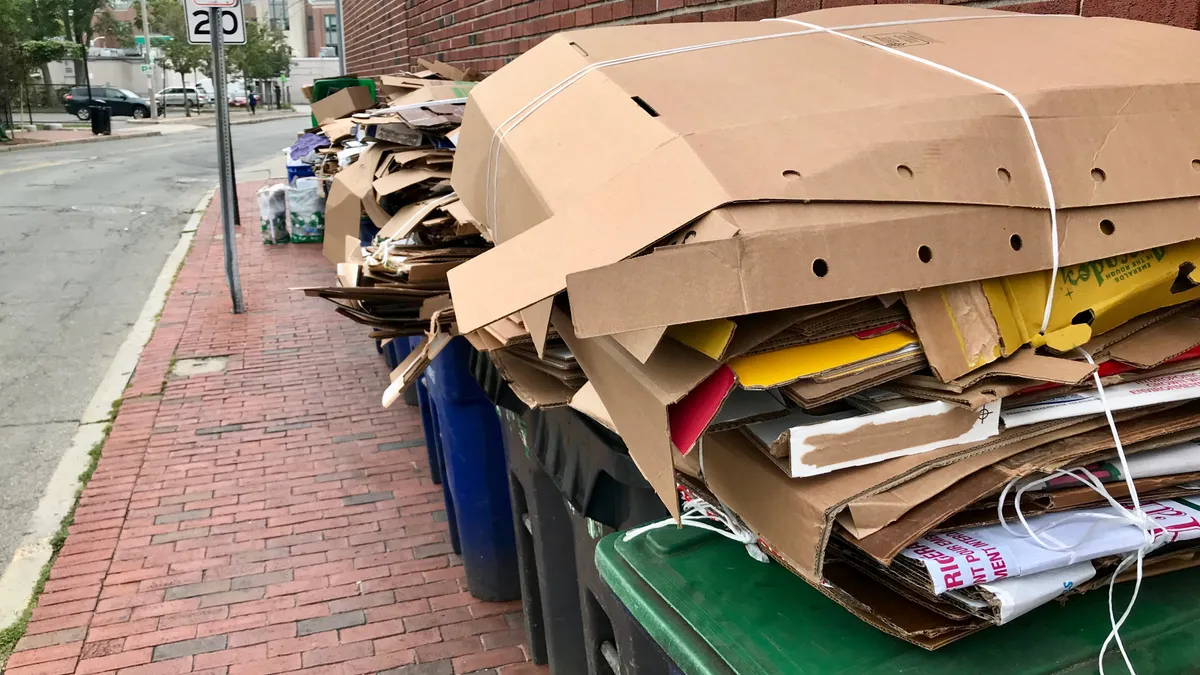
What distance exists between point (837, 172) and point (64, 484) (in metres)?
4.92

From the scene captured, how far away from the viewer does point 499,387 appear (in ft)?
8.68

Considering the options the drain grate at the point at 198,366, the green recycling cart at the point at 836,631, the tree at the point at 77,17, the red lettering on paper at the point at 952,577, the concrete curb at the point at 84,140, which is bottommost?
the drain grate at the point at 198,366

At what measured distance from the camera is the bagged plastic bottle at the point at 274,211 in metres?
11.1

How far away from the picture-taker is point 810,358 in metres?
1.21

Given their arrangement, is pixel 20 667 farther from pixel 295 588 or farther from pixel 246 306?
pixel 246 306

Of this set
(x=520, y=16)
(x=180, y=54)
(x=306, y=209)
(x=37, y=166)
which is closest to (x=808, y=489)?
(x=520, y=16)

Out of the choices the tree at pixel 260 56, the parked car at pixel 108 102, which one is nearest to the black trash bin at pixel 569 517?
the parked car at pixel 108 102

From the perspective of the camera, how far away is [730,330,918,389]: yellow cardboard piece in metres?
1.17

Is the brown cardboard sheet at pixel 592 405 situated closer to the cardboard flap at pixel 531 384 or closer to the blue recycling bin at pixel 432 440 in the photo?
the cardboard flap at pixel 531 384

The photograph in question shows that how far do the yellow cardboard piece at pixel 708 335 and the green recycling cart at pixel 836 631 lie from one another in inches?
17.8

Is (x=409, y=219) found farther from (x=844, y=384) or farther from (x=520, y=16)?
(x=520, y=16)

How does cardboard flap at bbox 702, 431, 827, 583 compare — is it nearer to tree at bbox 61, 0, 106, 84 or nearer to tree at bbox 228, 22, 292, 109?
tree at bbox 61, 0, 106, 84

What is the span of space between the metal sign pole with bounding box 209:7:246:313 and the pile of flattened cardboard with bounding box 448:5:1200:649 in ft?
23.6

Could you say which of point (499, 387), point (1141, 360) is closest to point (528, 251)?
point (1141, 360)
